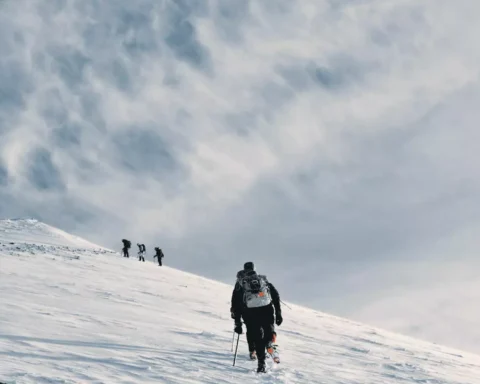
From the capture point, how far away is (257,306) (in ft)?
32.2

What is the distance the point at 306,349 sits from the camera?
1316cm

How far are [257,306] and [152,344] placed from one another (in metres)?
2.62

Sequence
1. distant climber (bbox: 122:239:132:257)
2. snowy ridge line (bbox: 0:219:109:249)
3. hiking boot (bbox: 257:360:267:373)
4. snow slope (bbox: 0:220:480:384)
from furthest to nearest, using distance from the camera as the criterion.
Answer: snowy ridge line (bbox: 0:219:109:249) < distant climber (bbox: 122:239:132:257) < hiking boot (bbox: 257:360:267:373) < snow slope (bbox: 0:220:480:384)

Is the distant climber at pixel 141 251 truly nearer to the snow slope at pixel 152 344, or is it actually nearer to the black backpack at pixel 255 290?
the snow slope at pixel 152 344

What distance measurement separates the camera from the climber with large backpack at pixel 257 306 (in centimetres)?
975

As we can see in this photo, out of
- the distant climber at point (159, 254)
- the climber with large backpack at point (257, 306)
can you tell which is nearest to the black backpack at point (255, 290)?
the climber with large backpack at point (257, 306)

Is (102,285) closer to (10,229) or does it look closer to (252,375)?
(252,375)

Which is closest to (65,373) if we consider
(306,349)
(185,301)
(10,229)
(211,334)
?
(211,334)

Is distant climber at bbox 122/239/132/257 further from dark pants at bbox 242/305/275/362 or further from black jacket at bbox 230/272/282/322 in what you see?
dark pants at bbox 242/305/275/362

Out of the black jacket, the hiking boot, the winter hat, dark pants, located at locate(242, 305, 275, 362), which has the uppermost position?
the winter hat

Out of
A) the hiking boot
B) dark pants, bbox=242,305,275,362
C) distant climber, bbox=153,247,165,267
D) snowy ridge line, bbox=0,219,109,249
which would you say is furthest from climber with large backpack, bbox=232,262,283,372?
snowy ridge line, bbox=0,219,109,249

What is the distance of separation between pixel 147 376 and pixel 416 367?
286 inches

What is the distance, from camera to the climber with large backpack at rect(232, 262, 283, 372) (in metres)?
9.75

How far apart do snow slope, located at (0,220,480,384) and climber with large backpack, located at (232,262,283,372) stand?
23.8 inches
